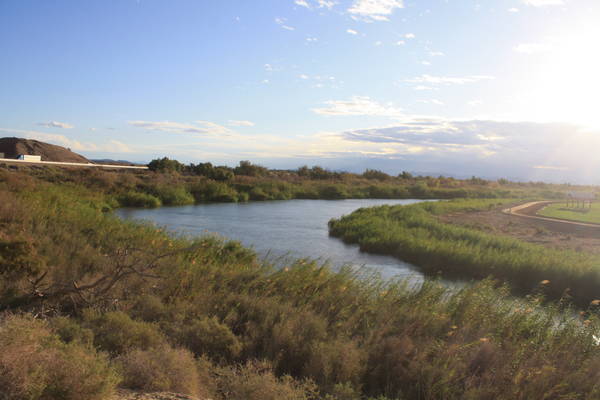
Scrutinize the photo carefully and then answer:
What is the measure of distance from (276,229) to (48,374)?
18732mm

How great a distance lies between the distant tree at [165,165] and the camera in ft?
164

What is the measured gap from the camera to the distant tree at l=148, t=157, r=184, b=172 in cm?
5012

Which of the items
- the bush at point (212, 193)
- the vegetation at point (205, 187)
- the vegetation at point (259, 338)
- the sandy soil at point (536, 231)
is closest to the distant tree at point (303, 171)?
the vegetation at point (205, 187)

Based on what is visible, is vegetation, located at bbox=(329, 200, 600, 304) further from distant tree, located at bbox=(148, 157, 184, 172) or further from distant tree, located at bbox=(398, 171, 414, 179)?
distant tree, located at bbox=(398, 171, 414, 179)

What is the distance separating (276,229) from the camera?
22.6 metres

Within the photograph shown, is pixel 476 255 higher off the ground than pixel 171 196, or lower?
lower

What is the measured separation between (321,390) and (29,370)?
312 cm

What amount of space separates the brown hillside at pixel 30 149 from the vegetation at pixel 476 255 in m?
56.5

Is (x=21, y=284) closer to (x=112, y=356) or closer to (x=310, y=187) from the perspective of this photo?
(x=112, y=356)

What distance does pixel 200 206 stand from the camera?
33.1 meters

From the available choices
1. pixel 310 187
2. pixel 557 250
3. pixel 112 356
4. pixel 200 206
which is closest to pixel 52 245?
pixel 112 356

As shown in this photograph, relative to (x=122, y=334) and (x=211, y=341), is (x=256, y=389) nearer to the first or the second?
(x=211, y=341)

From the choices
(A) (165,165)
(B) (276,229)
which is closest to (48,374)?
(B) (276,229)

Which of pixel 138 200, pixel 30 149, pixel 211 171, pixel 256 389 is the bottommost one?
pixel 256 389
